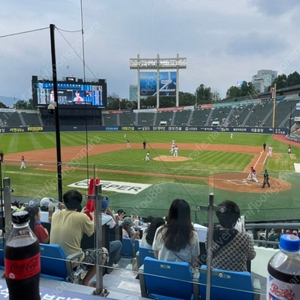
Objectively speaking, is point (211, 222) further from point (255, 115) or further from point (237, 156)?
point (255, 115)

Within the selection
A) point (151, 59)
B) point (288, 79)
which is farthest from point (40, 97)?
point (288, 79)

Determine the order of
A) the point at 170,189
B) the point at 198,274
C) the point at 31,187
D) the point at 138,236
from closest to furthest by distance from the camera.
→ 1. the point at 198,274
2. the point at 138,236
3. the point at 31,187
4. the point at 170,189

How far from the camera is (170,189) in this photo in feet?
26.0

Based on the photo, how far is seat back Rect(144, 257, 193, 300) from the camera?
9.07ft

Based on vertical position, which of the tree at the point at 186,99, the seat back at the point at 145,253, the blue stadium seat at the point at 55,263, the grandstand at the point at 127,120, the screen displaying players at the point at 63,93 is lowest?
Answer: the seat back at the point at 145,253

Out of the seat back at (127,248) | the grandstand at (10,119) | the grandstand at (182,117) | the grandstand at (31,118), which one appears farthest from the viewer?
the grandstand at (182,117)

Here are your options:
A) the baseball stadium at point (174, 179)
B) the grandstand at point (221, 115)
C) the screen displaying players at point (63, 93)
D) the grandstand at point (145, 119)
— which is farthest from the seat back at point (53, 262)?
the grandstand at point (145, 119)

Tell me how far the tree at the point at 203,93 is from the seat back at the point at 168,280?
128m

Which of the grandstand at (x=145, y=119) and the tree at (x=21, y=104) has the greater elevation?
the tree at (x=21, y=104)

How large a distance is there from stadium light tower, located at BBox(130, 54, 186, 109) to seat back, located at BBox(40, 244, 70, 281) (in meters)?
75.0

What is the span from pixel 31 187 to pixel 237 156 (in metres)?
23.1

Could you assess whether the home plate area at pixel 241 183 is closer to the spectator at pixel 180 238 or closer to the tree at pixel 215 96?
the spectator at pixel 180 238

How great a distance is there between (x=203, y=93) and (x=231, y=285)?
429ft

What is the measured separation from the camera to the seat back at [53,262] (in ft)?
10.0
